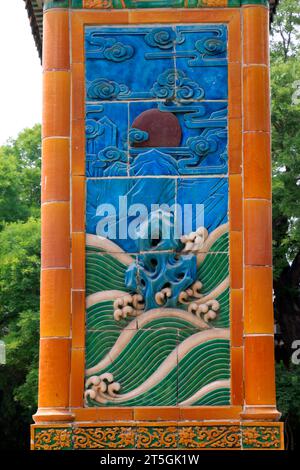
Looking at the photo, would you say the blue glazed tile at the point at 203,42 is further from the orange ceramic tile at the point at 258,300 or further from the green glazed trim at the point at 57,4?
the orange ceramic tile at the point at 258,300

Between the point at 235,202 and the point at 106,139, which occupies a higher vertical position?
the point at 106,139

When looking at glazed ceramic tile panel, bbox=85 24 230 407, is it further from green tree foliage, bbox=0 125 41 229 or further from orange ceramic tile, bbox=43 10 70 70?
green tree foliage, bbox=0 125 41 229

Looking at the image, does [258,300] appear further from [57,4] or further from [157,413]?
[57,4]

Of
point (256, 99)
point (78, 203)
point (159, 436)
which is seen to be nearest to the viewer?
point (159, 436)

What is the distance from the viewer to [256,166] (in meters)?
15.2

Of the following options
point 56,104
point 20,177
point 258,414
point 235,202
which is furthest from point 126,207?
point 20,177

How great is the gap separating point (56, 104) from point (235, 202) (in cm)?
250

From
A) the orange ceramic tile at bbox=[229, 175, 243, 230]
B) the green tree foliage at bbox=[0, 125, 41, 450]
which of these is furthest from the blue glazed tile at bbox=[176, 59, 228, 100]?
the green tree foliage at bbox=[0, 125, 41, 450]

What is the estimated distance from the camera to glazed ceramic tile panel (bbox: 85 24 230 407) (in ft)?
48.8

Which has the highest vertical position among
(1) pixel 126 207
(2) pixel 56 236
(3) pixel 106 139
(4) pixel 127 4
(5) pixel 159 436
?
(4) pixel 127 4

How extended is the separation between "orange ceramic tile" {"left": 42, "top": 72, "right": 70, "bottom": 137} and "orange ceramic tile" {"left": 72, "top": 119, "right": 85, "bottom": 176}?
0.10 metres

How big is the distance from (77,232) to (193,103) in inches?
83.7

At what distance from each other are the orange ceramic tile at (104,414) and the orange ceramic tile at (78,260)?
1485 millimetres

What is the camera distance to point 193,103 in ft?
50.6
